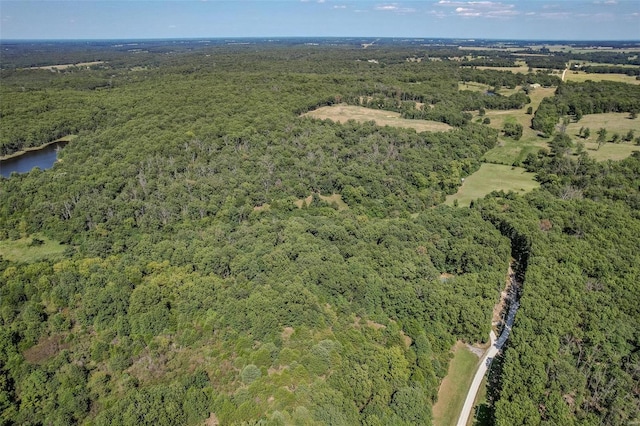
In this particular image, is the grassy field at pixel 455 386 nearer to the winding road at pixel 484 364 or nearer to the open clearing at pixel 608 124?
the winding road at pixel 484 364

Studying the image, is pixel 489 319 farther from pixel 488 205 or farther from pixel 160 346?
pixel 160 346

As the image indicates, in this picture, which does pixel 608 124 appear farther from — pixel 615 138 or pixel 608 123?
pixel 615 138

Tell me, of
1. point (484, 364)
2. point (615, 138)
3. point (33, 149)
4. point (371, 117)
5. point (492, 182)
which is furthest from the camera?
point (371, 117)

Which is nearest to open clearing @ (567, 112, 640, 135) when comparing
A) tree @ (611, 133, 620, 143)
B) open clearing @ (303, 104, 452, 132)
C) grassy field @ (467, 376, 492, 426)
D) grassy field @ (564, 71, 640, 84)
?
tree @ (611, 133, 620, 143)

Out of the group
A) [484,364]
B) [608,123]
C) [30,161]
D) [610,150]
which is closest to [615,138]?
[610,150]

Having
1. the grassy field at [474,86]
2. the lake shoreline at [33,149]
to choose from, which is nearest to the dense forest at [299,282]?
the lake shoreline at [33,149]

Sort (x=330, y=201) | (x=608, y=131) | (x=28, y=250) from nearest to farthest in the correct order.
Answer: (x=28, y=250) < (x=330, y=201) < (x=608, y=131)

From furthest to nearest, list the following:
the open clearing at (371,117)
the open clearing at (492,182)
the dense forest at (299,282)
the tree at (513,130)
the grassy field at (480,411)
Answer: the open clearing at (371,117) < the tree at (513,130) < the open clearing at (492,182) < the grassy field at (480,411) < the dense forest at (299,282)
